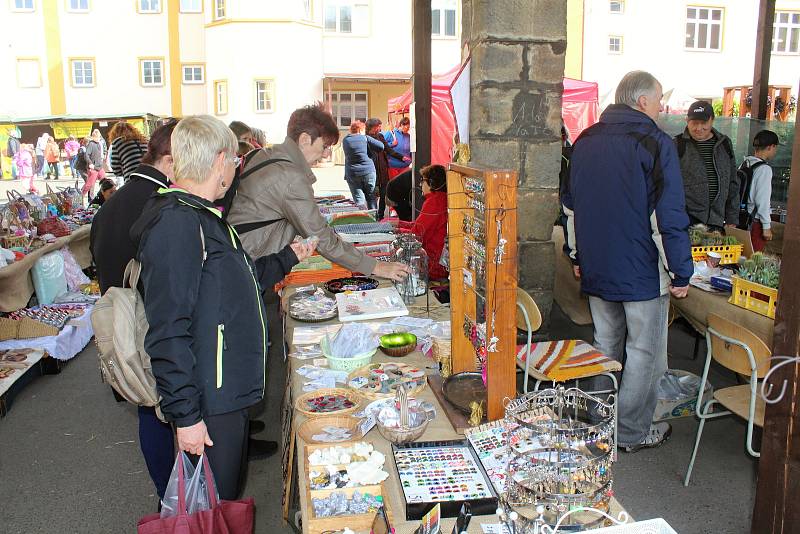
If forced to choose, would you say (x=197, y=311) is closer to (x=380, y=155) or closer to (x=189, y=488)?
(x=189, y=488)

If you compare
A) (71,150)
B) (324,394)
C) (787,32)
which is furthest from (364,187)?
(787,32)

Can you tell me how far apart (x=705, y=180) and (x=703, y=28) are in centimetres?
2183

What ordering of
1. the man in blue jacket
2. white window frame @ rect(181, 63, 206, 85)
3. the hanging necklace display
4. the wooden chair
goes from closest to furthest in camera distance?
1. the hanging necklace display
2. the wooden chair
3. the man in blue jacket
4. white window frame @ rect(181, 63, 206, 85)

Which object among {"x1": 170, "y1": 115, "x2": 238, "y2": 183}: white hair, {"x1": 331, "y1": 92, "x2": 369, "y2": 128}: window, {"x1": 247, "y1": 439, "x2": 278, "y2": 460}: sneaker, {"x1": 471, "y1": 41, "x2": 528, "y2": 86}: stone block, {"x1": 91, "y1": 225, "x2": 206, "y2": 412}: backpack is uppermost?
Answer: {"x1": 331, "y1": 92, "x2": 369, "y2": 128}: window

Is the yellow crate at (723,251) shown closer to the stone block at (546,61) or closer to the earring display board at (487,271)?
the stone block at (546,61)

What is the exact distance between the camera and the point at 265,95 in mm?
22734

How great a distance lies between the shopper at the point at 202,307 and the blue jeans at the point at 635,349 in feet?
6.83

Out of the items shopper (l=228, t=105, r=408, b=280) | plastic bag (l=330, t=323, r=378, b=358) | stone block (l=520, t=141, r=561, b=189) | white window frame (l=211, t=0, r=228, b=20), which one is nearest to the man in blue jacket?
stone block (l=520, t=141, r=561, b=189)

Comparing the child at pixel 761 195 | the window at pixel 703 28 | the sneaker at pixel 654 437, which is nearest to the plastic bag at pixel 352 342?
the sneaker at pixel 654 437

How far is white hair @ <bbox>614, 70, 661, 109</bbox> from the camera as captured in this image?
325 centimetres

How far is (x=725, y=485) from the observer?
10.8 feet

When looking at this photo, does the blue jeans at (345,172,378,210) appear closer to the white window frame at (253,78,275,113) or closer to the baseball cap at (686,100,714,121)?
the baseball cap at (686,100,714,121)

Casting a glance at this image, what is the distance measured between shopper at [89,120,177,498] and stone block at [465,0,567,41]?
1.93 metres

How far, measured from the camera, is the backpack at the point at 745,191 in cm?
611
